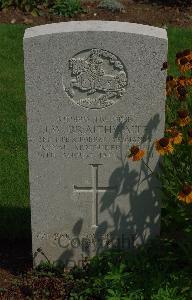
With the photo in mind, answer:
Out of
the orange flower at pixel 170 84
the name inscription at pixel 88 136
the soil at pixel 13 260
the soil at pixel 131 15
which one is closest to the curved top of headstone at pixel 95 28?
the orange flower at pixel 170 84

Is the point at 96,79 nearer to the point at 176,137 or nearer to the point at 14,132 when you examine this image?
the point at 176,137

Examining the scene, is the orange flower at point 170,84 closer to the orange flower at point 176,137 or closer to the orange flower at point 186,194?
the orange flower at point 176,137

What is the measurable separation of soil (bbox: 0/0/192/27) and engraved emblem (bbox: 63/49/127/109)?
225 inches

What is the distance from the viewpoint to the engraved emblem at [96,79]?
411 centimetres

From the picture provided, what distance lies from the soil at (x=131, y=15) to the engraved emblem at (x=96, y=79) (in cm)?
572

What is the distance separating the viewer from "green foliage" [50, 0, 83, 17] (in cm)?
998

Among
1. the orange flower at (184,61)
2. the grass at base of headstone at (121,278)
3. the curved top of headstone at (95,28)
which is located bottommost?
the grass at base of headstone at (121,278)

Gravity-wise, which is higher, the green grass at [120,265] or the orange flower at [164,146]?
the orange flower at [164,146]

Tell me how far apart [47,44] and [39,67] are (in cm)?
16

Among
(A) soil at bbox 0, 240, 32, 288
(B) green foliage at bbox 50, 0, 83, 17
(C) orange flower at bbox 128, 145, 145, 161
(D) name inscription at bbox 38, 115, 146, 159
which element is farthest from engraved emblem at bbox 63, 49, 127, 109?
(B) green foliage at bbox 50, 0, 83, 17

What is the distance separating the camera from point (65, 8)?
10016 millimetres

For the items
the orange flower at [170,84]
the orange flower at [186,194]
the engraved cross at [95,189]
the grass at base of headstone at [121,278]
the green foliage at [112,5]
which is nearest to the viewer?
the orange flower at [186,194]

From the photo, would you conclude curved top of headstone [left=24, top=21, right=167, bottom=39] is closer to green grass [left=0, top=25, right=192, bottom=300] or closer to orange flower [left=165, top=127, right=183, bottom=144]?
orange flower [left=165, top=127, right=183, bottom=144]

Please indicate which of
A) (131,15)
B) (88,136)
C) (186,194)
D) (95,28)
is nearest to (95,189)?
(88,136)
